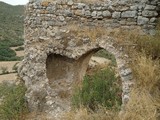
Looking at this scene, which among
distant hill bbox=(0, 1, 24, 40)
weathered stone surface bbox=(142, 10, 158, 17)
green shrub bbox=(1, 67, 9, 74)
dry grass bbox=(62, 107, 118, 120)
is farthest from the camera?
distant hill bbox=(0, 1, 24, 40)

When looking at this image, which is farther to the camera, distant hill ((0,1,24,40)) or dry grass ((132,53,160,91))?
distant hill ((0,1,24,40))

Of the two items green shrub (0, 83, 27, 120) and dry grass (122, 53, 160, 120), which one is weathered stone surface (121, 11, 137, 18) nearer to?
dry grass (122, 53, 160, 120)

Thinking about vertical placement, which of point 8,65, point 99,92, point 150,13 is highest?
point 150,13

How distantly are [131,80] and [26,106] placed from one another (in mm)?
2746

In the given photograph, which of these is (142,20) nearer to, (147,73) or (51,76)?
(147,73)

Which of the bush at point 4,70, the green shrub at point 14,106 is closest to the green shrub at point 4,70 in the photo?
the bush at point 4,70

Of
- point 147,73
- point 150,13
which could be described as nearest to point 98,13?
point 150,13

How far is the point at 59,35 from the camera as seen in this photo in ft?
26.7

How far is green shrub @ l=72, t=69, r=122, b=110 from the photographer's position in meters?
7.45

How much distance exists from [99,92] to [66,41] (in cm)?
134

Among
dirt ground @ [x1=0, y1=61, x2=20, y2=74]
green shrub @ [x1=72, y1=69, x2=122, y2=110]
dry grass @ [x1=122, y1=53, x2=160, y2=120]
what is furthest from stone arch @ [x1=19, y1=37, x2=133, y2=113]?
dirt ground @ [x1=0, y1=61, x2=20, y2=74]

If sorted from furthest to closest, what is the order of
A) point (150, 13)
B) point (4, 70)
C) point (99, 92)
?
point (4, 70)
point (99, 92)
point (150, 13)

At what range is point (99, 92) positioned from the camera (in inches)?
313

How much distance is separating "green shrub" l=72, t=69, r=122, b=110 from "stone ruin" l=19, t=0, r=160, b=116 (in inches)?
21.5
